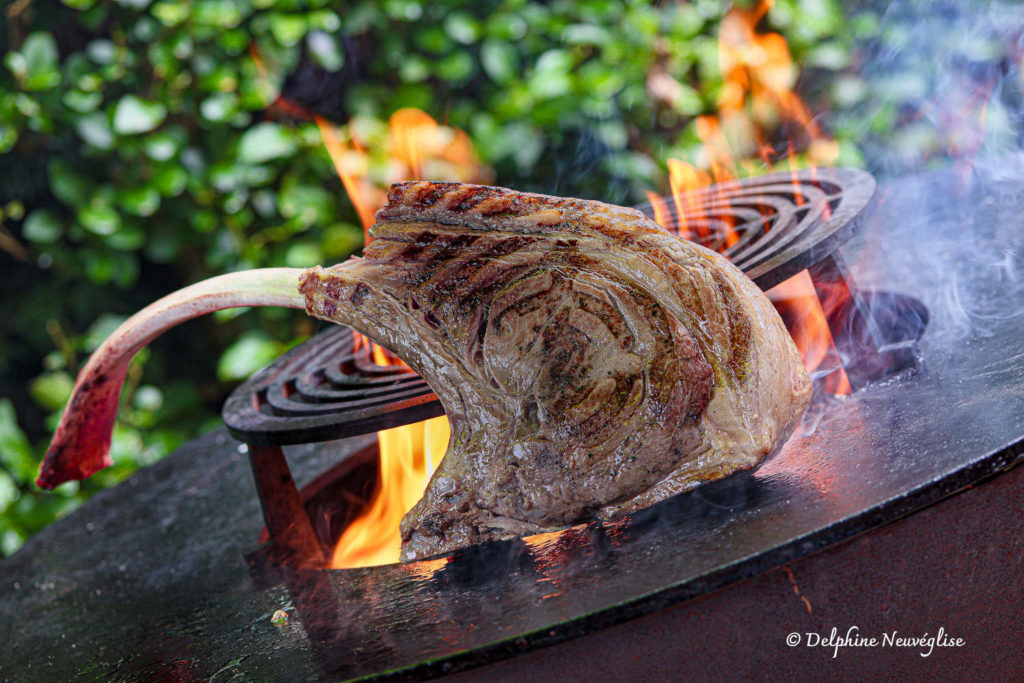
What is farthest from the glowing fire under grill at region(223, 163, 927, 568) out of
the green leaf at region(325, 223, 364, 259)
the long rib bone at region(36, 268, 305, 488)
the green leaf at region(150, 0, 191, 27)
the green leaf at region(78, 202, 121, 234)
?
the green leaf at region(150, 0, 191, 27)

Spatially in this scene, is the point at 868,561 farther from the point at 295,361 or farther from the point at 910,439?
the point at 295,361

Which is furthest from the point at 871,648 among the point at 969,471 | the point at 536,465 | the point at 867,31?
the point at 867,31

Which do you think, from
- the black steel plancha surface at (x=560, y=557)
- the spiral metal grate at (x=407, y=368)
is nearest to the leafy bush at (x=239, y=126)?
the spiral metal grate at (x=407, y=368)

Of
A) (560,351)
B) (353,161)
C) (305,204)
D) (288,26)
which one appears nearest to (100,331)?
(305,204)

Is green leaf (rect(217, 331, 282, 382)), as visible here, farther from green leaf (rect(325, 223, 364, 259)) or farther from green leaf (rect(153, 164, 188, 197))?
green leaf (rect(153, 164, 188, 197))

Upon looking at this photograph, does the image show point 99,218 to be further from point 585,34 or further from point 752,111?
point 752,111

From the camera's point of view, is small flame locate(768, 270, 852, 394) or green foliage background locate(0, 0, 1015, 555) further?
green foliage background locate(0, 0, 1015, 555)

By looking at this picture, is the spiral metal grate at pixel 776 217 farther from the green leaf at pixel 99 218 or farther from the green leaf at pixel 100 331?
the green leaf at pixel 100 331
